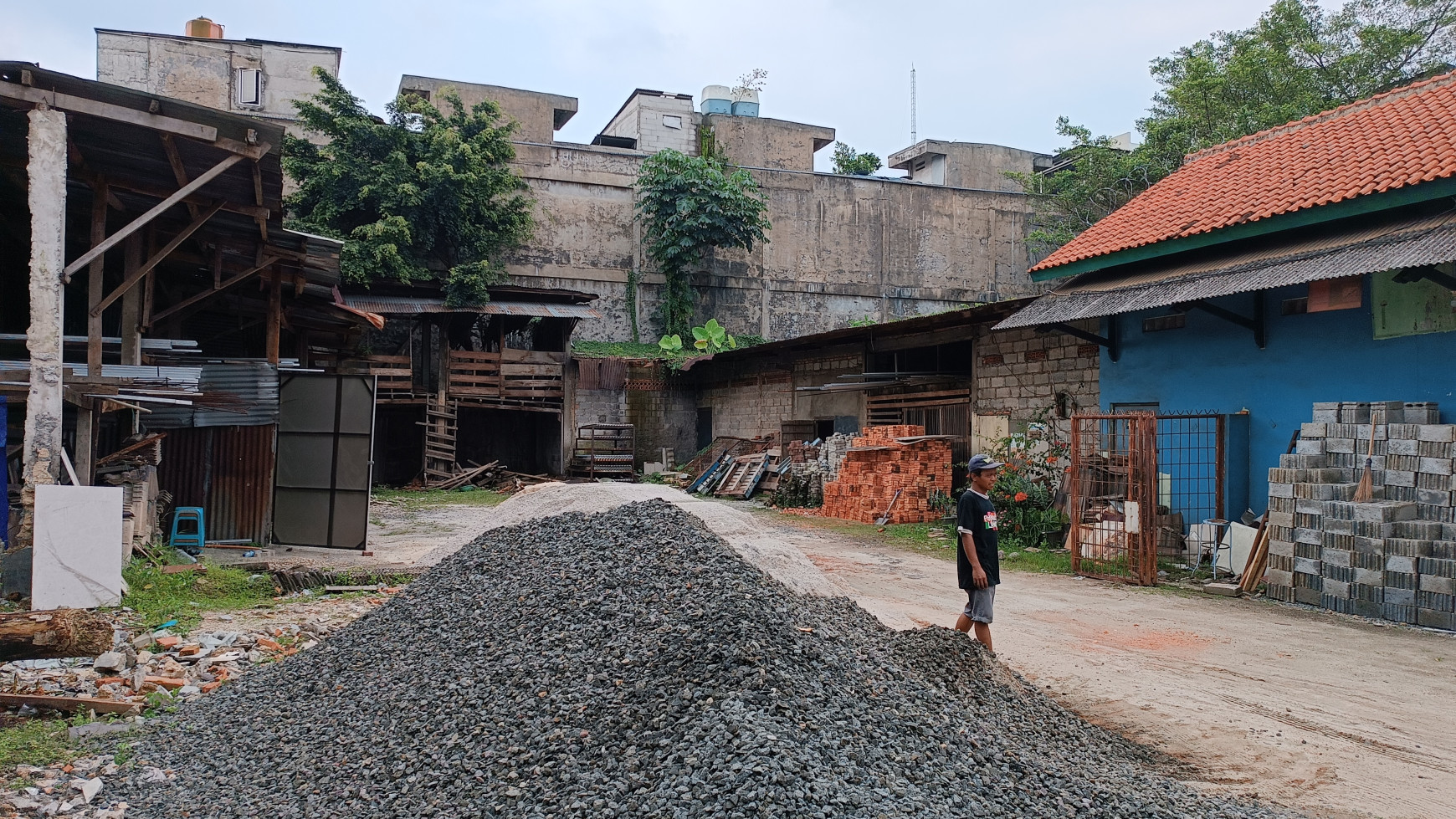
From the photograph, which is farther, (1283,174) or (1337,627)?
(1283,174)

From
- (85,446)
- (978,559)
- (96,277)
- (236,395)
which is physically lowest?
(978,559)

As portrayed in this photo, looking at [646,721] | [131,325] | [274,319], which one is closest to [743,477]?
[274,319]

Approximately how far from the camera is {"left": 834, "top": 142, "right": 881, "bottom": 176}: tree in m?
37.4

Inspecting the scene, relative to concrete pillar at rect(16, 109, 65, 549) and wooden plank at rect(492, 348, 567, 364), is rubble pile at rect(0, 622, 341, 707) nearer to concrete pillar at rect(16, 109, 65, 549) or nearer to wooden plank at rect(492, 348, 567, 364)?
concrete pillar at rect(16, 109, 65, 549)

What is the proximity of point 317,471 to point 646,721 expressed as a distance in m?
9.25

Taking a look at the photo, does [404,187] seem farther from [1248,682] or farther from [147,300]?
[1248,682]

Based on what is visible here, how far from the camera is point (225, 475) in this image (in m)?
11.2

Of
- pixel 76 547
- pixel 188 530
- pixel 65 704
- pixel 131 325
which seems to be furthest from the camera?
pixel 188 530

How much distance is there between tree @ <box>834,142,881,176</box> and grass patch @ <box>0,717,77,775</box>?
3488 cm

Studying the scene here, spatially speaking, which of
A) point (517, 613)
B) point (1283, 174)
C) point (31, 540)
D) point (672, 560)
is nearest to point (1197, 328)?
point (1283, 174)

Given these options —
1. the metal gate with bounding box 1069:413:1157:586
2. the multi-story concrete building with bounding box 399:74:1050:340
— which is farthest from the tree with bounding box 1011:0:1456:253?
the metal gate with bounding box 1069:413:1157:586

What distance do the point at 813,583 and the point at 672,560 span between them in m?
1.17

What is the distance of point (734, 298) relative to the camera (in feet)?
95.9

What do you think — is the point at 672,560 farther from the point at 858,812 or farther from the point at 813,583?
the point at 858,812
